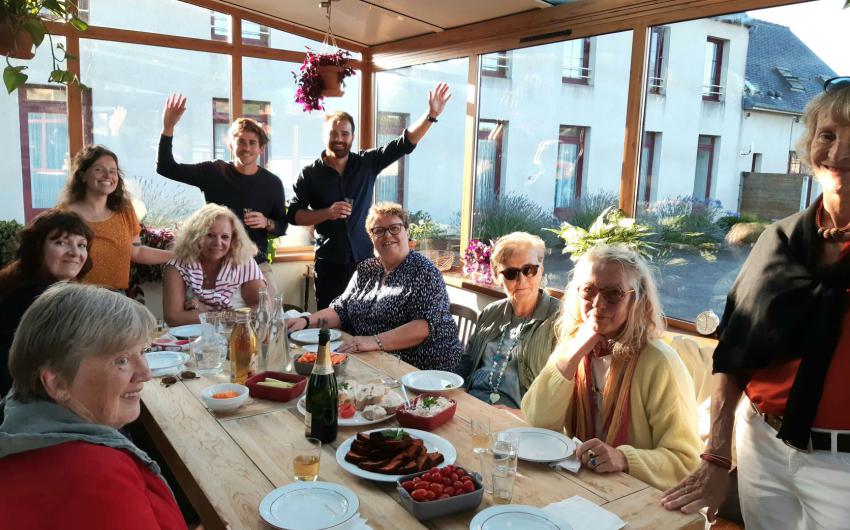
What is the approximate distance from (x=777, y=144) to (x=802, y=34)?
1.58 ft

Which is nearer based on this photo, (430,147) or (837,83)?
(837,83)

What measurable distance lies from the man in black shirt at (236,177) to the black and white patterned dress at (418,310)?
123cm

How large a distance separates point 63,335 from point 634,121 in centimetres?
308

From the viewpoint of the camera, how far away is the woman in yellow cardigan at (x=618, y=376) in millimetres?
1783

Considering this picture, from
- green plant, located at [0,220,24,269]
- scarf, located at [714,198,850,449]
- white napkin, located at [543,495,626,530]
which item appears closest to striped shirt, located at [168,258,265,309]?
green plant, located at [0,220,24,269]

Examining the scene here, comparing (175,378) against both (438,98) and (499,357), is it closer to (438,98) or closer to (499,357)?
(499,357)

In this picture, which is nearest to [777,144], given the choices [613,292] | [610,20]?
[610,20]

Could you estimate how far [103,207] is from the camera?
3.46 meters

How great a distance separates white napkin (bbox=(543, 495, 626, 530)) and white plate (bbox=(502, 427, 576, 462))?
186 millimetres

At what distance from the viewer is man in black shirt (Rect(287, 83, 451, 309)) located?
403 centimetres

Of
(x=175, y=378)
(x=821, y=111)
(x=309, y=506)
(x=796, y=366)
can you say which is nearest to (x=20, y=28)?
(x=175, y=378)

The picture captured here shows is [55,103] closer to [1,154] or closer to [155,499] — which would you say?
[1,154]

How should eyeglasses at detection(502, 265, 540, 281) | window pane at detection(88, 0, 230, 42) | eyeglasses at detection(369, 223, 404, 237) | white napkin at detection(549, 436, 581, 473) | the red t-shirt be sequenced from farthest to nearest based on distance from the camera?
window pane at detection(88, 0, 230, 42)
eyeglasses at detection(369, 223, 404, 237)
eyeglasses at detection(502, 265, 540, 281)
white napkin at detection(549, 436, 581, 473)
the red t-shirt

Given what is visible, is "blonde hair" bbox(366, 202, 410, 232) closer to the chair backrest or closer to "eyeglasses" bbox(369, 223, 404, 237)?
"eyeglasses" bbox(369, 223, 404, 237)
